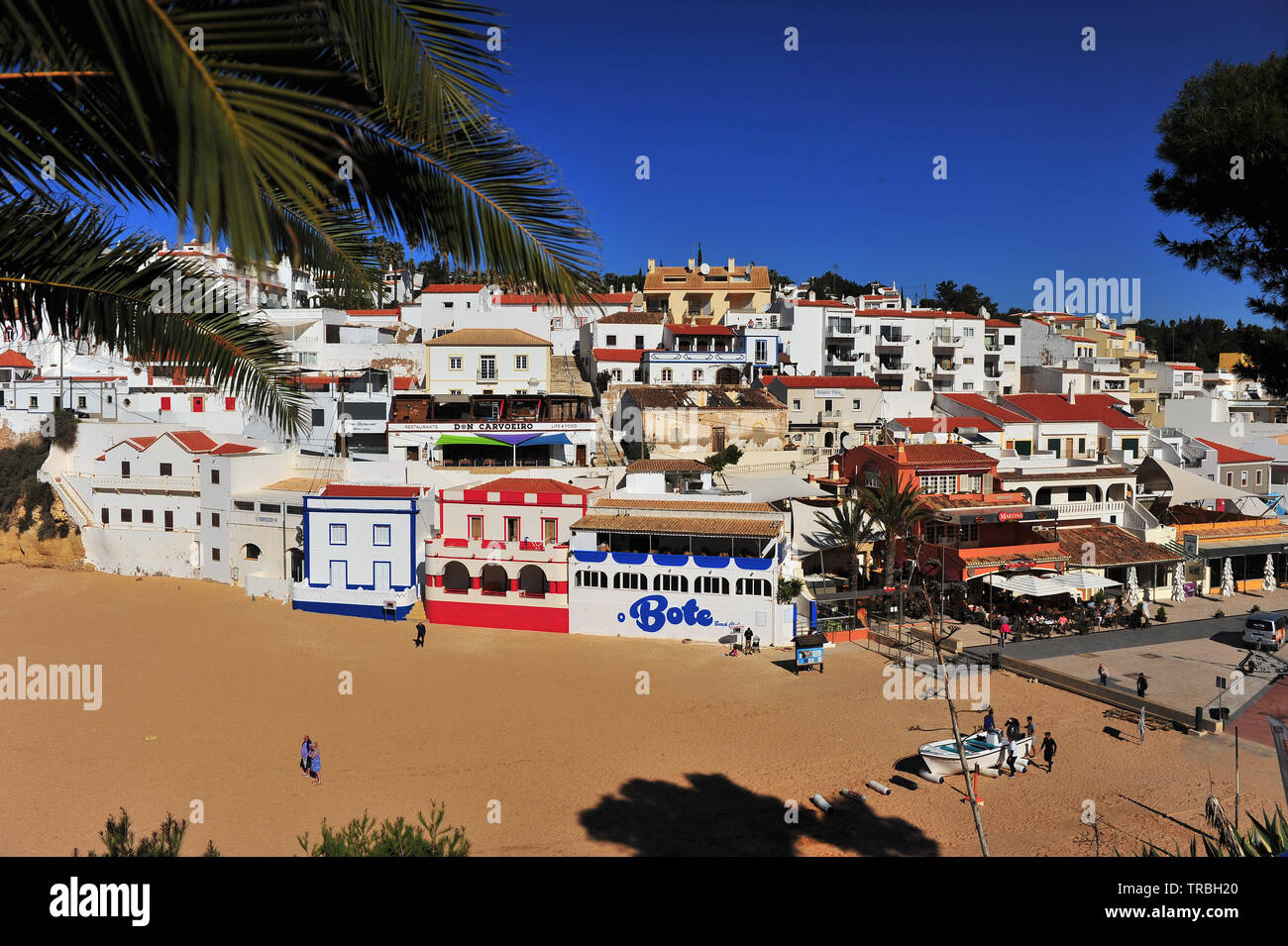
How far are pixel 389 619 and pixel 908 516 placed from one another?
21169 millimetres

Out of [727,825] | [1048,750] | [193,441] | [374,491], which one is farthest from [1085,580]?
[193,441]

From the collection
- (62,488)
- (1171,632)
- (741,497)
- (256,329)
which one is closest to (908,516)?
(741,497)

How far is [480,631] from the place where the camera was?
3303 centimetres

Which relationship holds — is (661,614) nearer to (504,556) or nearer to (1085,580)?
(504,556)

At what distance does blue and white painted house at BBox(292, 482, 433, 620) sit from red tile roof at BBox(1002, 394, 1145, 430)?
125ft

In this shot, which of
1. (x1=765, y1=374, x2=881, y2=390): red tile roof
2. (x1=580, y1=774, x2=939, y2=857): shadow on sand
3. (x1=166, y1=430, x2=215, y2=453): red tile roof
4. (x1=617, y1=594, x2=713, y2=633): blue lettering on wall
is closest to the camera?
(x1=580, y1=774, x2=939, y2=857): shadow on sand

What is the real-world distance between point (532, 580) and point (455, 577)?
3.24m

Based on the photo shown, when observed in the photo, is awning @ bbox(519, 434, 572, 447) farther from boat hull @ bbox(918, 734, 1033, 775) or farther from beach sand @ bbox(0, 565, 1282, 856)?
boat hull @ bbox(918, 734, 1033, 775)

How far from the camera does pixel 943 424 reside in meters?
53.7

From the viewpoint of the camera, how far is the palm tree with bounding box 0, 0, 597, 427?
262cm

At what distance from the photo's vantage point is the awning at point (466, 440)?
4369 centimetres

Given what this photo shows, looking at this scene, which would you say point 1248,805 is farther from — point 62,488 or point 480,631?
point 62,488

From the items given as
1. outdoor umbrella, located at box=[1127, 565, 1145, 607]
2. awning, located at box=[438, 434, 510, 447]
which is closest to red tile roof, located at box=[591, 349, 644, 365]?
awning, located at box=[438, 434, 510, 447]

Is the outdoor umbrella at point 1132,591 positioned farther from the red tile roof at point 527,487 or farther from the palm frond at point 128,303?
the palm frond at point 128,303
